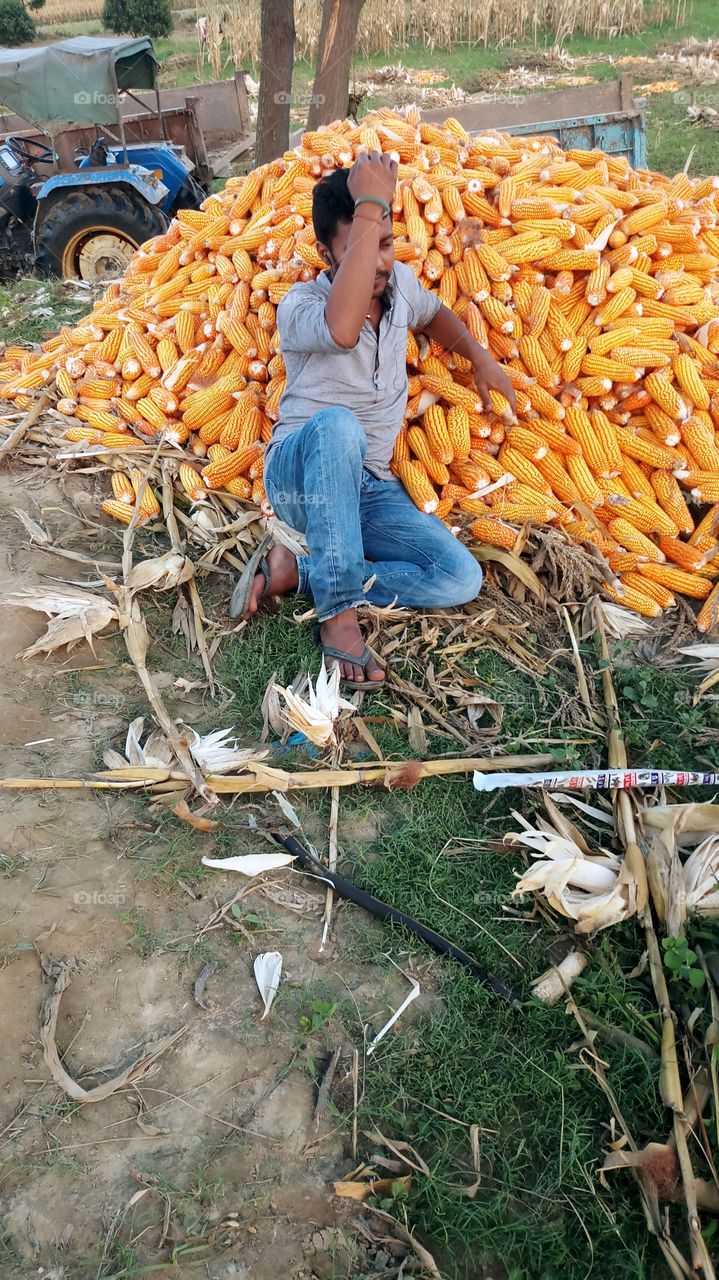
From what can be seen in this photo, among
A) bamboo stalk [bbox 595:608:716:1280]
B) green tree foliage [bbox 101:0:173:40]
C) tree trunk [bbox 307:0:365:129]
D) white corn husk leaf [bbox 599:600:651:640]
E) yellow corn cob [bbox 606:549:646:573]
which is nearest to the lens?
bamboo stalk [bbox 595:608:716:1280]

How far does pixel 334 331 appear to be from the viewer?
9.82 ft

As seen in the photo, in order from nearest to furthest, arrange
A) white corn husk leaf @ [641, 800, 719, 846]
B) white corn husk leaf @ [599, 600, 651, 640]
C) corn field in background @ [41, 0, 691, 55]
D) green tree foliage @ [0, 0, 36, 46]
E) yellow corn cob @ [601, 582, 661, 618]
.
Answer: white corn husk leaf @ [641, 800, 719, 846]
white corn husk leaf @ [599, 600, 651, 640]
yellow corn cob @ [601, 582, 661, 618]
corn field in background @ [41, 0, 691, 55]
green tree foliage @ [0, 0, 36, 46]

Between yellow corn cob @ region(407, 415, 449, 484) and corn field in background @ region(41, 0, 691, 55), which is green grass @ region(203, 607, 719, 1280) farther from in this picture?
corn field in background @ region(41, 0, 691, 55)

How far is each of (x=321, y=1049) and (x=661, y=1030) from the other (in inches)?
35.7

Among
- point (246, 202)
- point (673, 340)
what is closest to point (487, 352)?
point (673, 340)

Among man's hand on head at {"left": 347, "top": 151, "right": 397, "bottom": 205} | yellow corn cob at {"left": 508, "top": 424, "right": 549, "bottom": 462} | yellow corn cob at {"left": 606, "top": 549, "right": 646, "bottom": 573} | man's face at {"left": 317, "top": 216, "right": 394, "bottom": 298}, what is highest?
man's hand on head at {"left": 347, "top": 151, "right": 397, "bottom": 205}

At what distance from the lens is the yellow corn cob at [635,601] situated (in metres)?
3.73

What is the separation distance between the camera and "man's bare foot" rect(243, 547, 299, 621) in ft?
11.5

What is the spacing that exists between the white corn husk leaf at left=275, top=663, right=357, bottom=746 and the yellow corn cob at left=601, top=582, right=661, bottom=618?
1426 millimetres

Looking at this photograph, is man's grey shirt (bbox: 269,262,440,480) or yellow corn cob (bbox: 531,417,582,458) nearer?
man's grey shirt (bbox: 269,262,440,480)

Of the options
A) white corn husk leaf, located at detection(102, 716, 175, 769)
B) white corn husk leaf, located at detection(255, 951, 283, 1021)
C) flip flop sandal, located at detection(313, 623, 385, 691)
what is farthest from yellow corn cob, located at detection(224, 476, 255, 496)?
white corn husk leaf, located at detection(255, 951, 283, 1021)

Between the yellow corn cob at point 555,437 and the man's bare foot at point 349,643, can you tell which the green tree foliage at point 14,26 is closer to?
the yellow corn cob at point 555,437

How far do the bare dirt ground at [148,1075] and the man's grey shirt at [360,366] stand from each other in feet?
5.48

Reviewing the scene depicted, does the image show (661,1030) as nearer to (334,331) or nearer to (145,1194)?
(145,1194)
